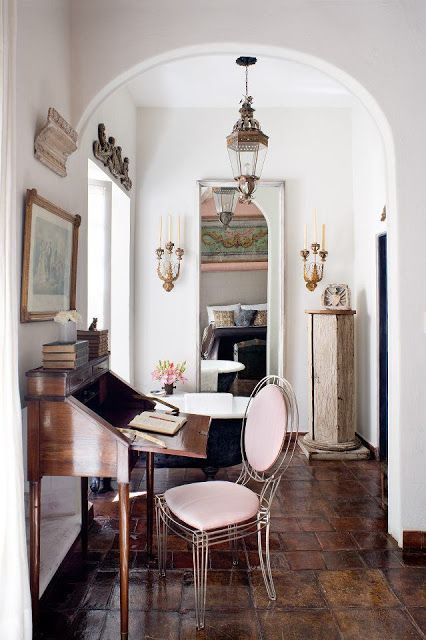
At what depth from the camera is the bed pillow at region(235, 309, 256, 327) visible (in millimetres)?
5945

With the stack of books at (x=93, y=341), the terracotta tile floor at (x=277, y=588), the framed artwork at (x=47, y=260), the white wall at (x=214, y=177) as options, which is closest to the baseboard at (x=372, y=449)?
the white wall at (x=214, y=177)

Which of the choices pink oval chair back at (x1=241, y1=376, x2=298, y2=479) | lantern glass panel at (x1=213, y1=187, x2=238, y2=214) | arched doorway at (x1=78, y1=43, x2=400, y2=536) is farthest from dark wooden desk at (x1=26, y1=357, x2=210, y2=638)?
lantern glass panel at (x1=213, y1=187, x2=238, y2=214)

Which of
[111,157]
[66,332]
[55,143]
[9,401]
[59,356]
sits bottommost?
[9,401]

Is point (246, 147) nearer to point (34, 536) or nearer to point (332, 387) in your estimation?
point (332, 387)

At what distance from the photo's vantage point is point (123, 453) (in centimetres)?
233

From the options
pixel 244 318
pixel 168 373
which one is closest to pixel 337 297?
pixel 244 318

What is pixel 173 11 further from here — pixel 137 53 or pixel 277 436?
pixel 277 436

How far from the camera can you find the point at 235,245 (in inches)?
234

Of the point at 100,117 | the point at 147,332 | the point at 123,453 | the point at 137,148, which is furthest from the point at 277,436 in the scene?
the point at 137,148

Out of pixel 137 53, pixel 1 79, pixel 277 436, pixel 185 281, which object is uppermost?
pixel 137 53

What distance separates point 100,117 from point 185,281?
6.74 ft

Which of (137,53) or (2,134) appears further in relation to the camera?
(137,53)

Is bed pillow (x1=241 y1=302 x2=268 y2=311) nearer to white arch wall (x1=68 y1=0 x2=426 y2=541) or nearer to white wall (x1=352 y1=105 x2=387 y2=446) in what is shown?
white wall (x1=352 y1=105 x2=387 y2=446)

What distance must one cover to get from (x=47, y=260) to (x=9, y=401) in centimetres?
104
